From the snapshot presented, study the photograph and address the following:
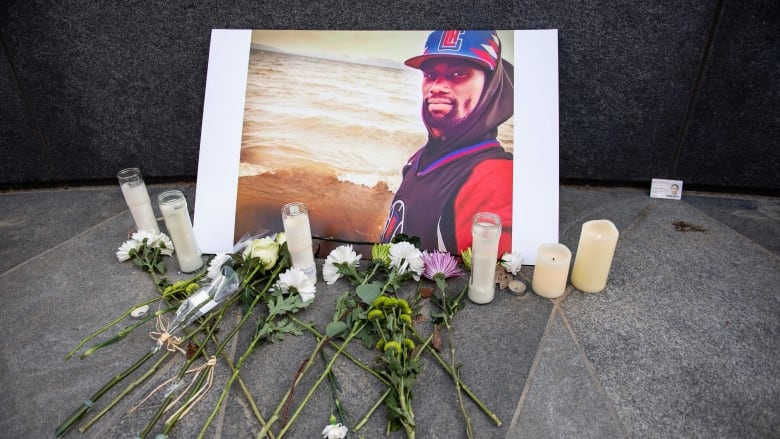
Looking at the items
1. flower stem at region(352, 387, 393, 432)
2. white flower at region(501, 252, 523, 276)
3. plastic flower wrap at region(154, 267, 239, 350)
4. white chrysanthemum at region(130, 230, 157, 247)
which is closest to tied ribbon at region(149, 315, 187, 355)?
plastic flower wrap at region(154, 267, 239, 350)

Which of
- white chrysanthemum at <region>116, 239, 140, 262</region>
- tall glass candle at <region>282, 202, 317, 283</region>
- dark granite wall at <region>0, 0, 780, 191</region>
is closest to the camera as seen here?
tall glass candle at <region>282, 202, 317, 283</region>

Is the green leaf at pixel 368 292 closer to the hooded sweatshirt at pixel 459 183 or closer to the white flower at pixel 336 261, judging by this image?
the white flower at pixel 336 261

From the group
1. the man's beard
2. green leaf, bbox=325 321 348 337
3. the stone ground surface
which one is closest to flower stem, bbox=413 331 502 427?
the stone ground surface

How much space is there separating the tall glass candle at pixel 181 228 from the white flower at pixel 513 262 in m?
0.68

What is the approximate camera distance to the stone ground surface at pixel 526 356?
661 mm

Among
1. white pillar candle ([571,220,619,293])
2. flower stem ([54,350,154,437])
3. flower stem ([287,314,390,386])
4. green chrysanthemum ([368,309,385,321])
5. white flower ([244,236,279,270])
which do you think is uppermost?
white pillar candle ([571,220,619,293])

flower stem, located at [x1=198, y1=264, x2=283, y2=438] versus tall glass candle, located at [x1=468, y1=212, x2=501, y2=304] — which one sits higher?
tall glass candle, located at [x1=468, y1=212, x2=501, y2=304]

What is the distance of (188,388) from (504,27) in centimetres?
110

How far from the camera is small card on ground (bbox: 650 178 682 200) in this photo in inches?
49.9

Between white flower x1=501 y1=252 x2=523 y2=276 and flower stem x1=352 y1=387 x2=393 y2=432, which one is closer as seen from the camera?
flower stem x1=352 y1=387 x2=393 y2=432

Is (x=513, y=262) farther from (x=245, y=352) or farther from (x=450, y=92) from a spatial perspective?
(x=245, y=352)

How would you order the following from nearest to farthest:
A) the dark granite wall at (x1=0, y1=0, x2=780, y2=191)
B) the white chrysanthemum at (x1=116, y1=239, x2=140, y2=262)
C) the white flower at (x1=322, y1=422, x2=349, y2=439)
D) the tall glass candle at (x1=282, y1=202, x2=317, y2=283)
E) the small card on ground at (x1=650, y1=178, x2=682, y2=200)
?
the white flower at (x1=322, y1=422, x2=349, y2=439) → the tall glass candle at (x1=282, y1=202, x2=317, y2=283) → the white chrysanthemum at (x1=116, y1=239, x2=140, y2=262) → the dark granite wall at (x1=0, y1=0, x2=780, y2=191) → the small card on ground at (x1=650, y1=178, x2=682, y2=200)

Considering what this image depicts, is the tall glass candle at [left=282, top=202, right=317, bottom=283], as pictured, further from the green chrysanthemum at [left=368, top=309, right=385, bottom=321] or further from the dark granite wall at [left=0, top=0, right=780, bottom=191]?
the dark granite wall at [left=0, top=0, right=780, bottom=191]

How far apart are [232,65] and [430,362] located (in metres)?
0.89
